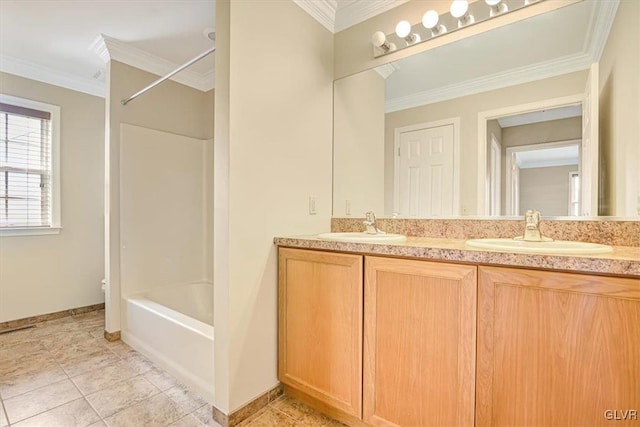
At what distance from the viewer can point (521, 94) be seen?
1598mm

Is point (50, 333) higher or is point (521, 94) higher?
point (521, 94)

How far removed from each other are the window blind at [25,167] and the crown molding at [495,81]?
325cm

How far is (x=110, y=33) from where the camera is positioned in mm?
2354

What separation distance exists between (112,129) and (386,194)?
228cm

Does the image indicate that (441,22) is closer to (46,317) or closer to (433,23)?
(433,23)

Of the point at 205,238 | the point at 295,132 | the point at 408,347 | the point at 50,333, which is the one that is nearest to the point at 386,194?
the point at 295,132

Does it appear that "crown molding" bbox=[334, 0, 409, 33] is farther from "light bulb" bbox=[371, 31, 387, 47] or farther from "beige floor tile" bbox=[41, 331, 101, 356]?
"beige floor tile" bbox=[41, 331, 101, 356]

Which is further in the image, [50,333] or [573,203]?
[50,333]

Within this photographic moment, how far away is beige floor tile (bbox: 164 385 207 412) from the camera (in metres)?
1.66

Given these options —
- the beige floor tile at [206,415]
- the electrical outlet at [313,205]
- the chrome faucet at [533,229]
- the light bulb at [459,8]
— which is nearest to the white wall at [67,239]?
the beige floor tile at [206,415]

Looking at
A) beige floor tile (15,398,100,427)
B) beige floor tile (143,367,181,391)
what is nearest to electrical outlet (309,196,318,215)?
beige floor tile (143,367,181,391)

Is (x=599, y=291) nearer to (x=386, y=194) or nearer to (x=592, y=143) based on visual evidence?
(x=592, y=143)

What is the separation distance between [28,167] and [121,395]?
244 cm

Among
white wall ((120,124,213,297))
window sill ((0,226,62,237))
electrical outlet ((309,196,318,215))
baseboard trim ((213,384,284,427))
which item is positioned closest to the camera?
baseboard trim ((213,384,284,427))
